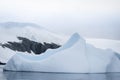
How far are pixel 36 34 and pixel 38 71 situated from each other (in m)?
28.3

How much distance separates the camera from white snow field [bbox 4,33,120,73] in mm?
19844

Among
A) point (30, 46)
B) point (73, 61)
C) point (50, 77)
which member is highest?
point (30, 46)

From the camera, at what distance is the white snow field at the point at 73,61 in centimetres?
1984

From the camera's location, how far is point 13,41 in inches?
1908

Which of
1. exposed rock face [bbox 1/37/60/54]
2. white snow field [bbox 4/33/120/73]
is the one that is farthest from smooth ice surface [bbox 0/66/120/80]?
exposed rock face [bbox 1/37/60/54]

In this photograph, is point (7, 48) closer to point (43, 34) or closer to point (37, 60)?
point (43, 34)

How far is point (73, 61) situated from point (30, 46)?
2718 centimetres

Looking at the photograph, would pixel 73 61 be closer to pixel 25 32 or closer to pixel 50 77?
pixel 50 77

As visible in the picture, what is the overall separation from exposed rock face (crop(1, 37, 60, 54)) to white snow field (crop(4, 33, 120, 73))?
24702mm

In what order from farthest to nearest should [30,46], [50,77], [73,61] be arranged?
1. [30,46]
2. [73,61]
3. [50,77]

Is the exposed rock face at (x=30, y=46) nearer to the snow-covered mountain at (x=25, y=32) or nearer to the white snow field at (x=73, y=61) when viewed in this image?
the snow-covered mountain at (x=25, y=32)

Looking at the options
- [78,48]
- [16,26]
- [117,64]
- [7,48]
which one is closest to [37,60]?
[78,48]

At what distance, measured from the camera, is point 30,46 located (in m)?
46.6

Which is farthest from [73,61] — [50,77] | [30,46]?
[30,46]
